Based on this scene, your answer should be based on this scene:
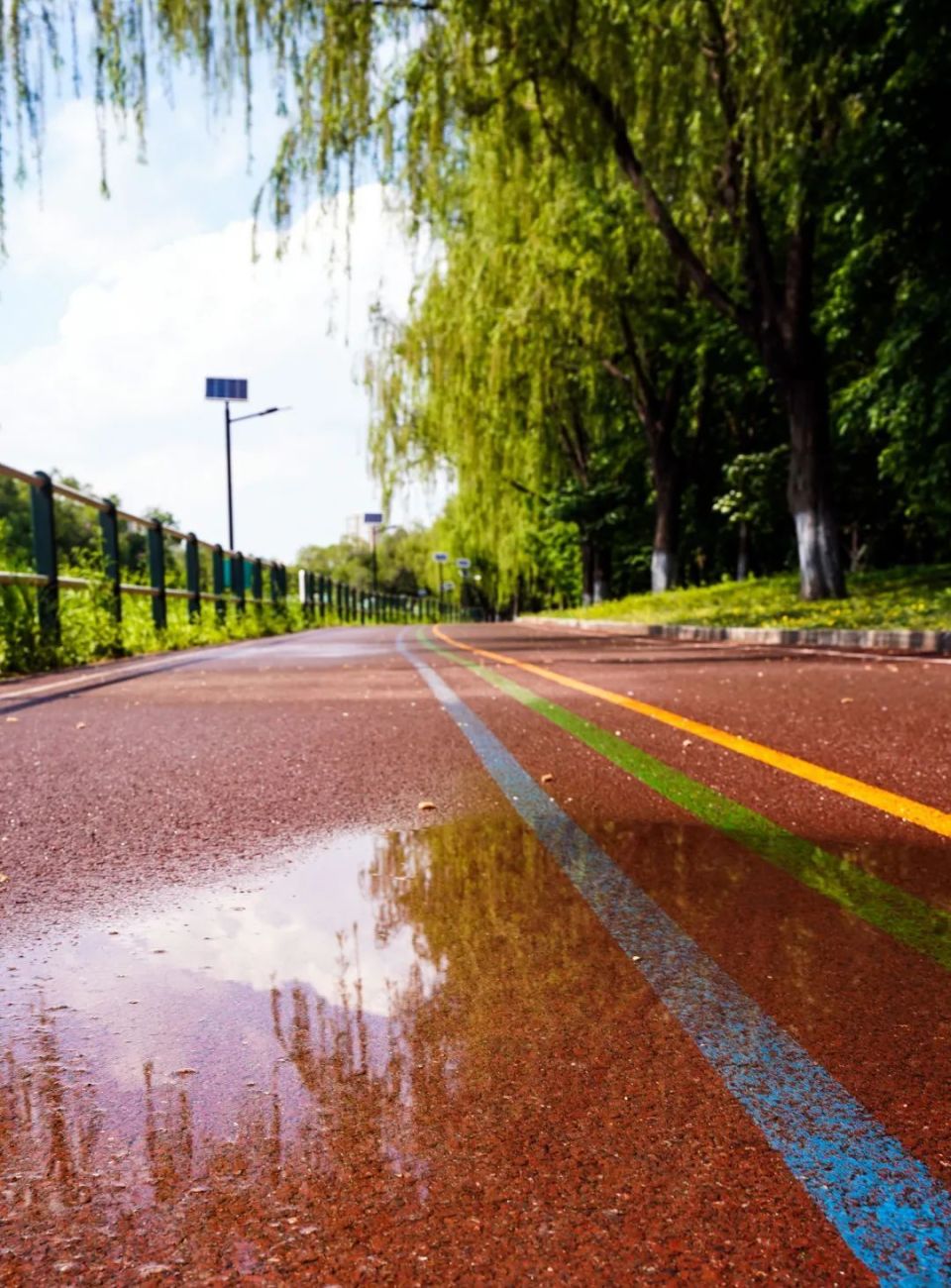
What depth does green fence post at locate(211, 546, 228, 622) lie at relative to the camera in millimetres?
19734

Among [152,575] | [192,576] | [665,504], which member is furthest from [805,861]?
[665,504]

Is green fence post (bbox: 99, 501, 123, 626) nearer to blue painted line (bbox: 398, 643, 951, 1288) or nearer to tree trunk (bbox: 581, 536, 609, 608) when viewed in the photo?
blue painted line (bbox: 398, 643, 951, 1288)

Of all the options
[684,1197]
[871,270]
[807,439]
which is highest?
[871,270]

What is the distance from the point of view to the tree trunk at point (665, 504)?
29395mm

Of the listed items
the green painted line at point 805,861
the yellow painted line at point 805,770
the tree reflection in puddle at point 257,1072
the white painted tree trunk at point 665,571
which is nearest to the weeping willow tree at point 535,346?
the white painted tree trunk at point 665,571

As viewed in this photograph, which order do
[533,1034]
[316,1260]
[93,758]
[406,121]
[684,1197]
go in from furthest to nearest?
[406,121] → [93,758] → [533,1034] → [684,1197] → [316,1260]

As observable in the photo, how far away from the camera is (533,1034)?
1.96 metres

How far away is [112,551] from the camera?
13453mm

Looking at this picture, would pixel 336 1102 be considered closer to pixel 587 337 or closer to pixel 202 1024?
pixel 202 1024

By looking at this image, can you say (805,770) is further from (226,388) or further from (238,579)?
(226,388)

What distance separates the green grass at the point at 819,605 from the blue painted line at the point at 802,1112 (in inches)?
423

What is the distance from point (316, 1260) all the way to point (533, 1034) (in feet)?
2.27

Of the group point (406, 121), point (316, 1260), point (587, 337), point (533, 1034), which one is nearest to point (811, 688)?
point (533, 1034)

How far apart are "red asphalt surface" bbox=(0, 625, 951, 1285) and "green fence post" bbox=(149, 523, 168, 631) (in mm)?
11324
